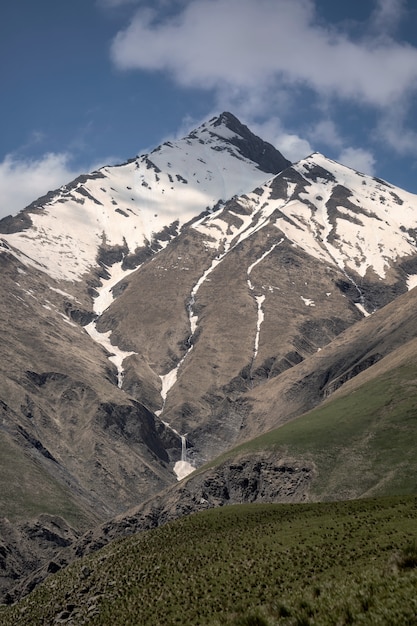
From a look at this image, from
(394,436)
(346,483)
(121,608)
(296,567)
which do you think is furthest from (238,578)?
(394,436)

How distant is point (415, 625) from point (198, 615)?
4413cm

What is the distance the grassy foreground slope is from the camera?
80875 mm

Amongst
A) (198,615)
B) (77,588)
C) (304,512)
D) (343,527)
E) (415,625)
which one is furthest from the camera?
(304,512)

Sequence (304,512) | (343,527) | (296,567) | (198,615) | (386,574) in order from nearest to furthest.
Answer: (386,574), (198,615), (296,567), (343,527), (304,512)

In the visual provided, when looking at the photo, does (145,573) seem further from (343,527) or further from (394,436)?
(394,436)

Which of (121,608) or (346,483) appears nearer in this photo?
(121,608)

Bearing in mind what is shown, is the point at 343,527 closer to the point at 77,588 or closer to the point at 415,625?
the point at 77,588

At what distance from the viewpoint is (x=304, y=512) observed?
368 ft

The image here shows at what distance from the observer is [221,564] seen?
9344 cm

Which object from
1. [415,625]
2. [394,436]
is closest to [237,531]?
[415,625]

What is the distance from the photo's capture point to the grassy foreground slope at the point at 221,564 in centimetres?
8088

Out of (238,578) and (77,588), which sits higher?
(238,578)

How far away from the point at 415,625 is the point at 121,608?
A: 56.9 metres

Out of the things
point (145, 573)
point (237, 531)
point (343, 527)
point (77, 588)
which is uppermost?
point (343, 527)
